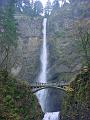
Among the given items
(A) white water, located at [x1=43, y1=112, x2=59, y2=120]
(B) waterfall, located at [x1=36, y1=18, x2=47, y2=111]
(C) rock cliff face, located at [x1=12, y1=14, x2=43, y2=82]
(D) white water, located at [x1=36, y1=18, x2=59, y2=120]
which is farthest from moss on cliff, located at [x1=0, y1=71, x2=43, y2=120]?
(C) rock cliff face, located at [x1=12, y1=14, x2=43, y2=82]

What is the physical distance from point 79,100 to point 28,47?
166 ft

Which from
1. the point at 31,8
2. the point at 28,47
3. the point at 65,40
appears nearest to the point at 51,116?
the point at 65,40

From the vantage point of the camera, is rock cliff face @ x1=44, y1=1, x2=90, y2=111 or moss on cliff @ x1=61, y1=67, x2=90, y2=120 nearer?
moss on cliff @ x1=61, y1=67, x2=90, y2=120

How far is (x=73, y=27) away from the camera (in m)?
94.1

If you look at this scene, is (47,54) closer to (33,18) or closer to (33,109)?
(33,18)

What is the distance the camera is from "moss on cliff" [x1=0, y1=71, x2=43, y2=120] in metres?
40.6

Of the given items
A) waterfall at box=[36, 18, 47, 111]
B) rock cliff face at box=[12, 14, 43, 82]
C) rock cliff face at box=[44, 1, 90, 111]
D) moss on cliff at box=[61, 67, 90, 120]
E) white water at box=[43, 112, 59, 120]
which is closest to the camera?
moss on cliff at box=[61, 67, 90, 120]

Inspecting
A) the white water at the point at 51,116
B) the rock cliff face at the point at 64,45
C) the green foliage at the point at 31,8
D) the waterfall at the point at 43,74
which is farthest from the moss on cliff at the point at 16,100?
the green foliage at the point at 31,8

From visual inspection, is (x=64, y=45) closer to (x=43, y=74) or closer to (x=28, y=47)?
(x=43, y=74)

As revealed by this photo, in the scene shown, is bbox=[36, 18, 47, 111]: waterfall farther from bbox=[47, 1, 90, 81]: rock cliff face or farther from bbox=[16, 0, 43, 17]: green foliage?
bbox=[16, 0, 43, 17]: green foliage

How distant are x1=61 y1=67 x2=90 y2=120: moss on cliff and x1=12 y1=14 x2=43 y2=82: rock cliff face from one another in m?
34.7

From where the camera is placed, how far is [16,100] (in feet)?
154

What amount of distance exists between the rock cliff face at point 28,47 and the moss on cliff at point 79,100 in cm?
3469

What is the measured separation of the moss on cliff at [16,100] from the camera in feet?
133
